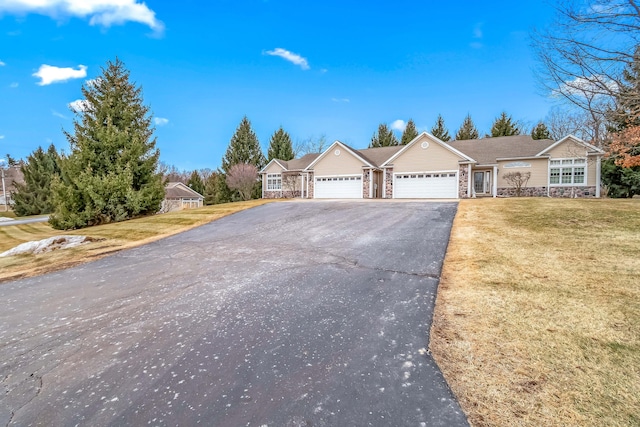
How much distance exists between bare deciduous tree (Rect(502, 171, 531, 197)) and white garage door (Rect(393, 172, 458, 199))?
410cm

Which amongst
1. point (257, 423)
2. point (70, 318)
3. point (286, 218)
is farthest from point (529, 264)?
point (286, 218)

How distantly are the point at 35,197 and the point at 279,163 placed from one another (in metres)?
28.3

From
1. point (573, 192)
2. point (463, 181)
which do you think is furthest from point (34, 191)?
point (573, 192)

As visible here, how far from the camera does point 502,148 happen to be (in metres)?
22.4

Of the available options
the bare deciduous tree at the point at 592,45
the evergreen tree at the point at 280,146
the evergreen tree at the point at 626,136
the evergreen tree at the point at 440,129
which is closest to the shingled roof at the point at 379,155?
the evergreen tree at the point at 626,136

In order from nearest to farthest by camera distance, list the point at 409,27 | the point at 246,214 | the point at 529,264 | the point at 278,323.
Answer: the point at 278,323, the point at 529,264, the point at 246,214, the point at 409,27

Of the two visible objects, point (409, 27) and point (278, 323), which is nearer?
point (278, 323)

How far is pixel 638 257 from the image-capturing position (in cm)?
591

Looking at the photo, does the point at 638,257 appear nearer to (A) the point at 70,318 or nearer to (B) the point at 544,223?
(B) the point at 544,223

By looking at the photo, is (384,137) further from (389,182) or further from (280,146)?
(389,182)

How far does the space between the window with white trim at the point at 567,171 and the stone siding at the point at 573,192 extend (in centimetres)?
38

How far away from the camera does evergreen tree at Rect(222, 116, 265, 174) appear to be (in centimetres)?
3816

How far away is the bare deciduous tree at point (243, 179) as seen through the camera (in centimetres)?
3406

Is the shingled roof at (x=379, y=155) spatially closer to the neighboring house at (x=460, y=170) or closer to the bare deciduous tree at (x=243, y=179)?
the neighboring house at (x=460, y=170)
